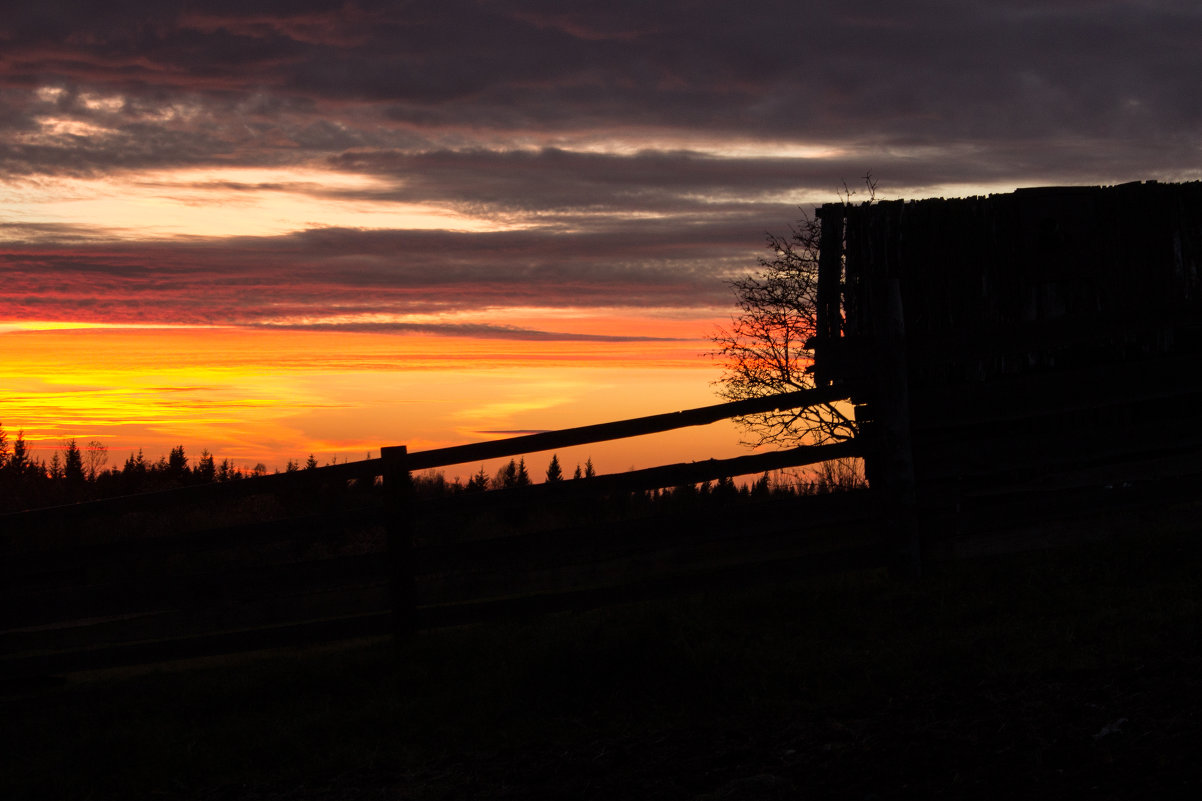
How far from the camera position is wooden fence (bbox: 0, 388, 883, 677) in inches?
276

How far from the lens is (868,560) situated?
738 cm

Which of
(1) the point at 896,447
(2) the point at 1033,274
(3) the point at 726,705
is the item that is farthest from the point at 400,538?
(2) the point at 1033,274

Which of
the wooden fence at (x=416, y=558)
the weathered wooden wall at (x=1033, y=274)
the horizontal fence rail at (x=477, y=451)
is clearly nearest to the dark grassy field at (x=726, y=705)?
the wooden fence at (x=416, y=558)

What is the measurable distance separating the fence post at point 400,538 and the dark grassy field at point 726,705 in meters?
0.25

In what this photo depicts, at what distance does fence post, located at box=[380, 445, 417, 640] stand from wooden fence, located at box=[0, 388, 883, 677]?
1cm

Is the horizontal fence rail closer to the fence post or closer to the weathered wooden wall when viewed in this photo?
the fence post

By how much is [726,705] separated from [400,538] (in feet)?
9.57

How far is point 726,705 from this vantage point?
5203mm

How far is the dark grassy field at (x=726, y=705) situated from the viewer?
3.93 meters

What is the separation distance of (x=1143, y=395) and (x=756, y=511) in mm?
3590

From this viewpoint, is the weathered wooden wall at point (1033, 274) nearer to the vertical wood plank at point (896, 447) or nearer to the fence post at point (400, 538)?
the vertical wood plank at point (896, 447)

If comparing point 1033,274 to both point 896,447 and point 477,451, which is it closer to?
point 896,447

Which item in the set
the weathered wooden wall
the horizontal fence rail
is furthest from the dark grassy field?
the weathered wooden wall

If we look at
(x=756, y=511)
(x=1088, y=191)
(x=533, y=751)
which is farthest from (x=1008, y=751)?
(x=1088, y=191)
